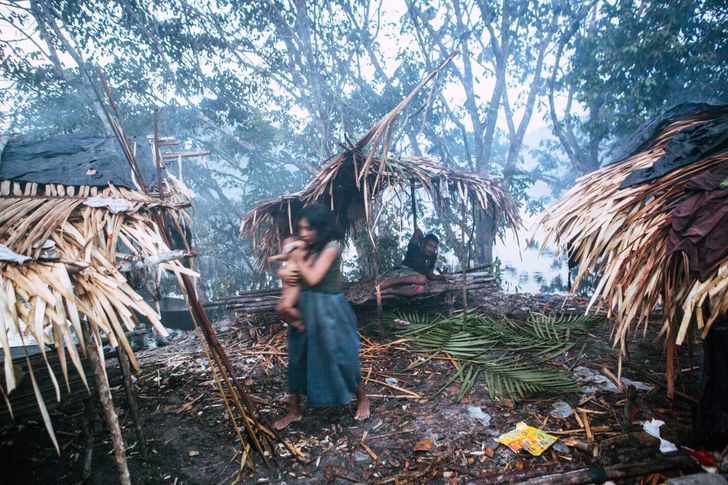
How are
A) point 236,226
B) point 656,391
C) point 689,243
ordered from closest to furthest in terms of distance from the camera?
1. point 689,243
2. point 656,391
3. point 236,226

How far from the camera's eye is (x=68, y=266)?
1.61m

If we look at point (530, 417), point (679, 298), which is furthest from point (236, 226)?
point (679, 298)

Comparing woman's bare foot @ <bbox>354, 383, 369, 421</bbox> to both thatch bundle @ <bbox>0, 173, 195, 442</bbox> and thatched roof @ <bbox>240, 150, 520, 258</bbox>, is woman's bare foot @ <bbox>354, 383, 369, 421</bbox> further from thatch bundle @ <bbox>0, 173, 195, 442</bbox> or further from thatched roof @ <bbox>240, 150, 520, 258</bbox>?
thatched roof @ <bbox>240, 150, 520, 258</bbox>

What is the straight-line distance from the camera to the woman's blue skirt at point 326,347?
266 cm

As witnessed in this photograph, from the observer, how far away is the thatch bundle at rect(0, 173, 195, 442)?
1.48 meters

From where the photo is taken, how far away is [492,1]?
9.07 metres

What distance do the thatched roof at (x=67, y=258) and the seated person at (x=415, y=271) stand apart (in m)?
3.38

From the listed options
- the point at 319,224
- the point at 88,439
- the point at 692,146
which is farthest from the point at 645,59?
the point at 88,439

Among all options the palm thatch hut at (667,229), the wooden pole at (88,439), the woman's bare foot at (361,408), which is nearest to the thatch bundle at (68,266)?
the wooden pole at (88,439)

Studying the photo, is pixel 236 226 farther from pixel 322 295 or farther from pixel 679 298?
pixel 679 298

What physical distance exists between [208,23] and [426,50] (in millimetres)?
6076

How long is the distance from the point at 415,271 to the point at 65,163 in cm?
461

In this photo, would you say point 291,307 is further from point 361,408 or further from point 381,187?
point 381,187

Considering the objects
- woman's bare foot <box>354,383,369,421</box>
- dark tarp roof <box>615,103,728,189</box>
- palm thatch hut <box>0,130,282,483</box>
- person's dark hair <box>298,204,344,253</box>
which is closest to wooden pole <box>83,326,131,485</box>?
palm thatch hut <box>0,130,282,483</box>
